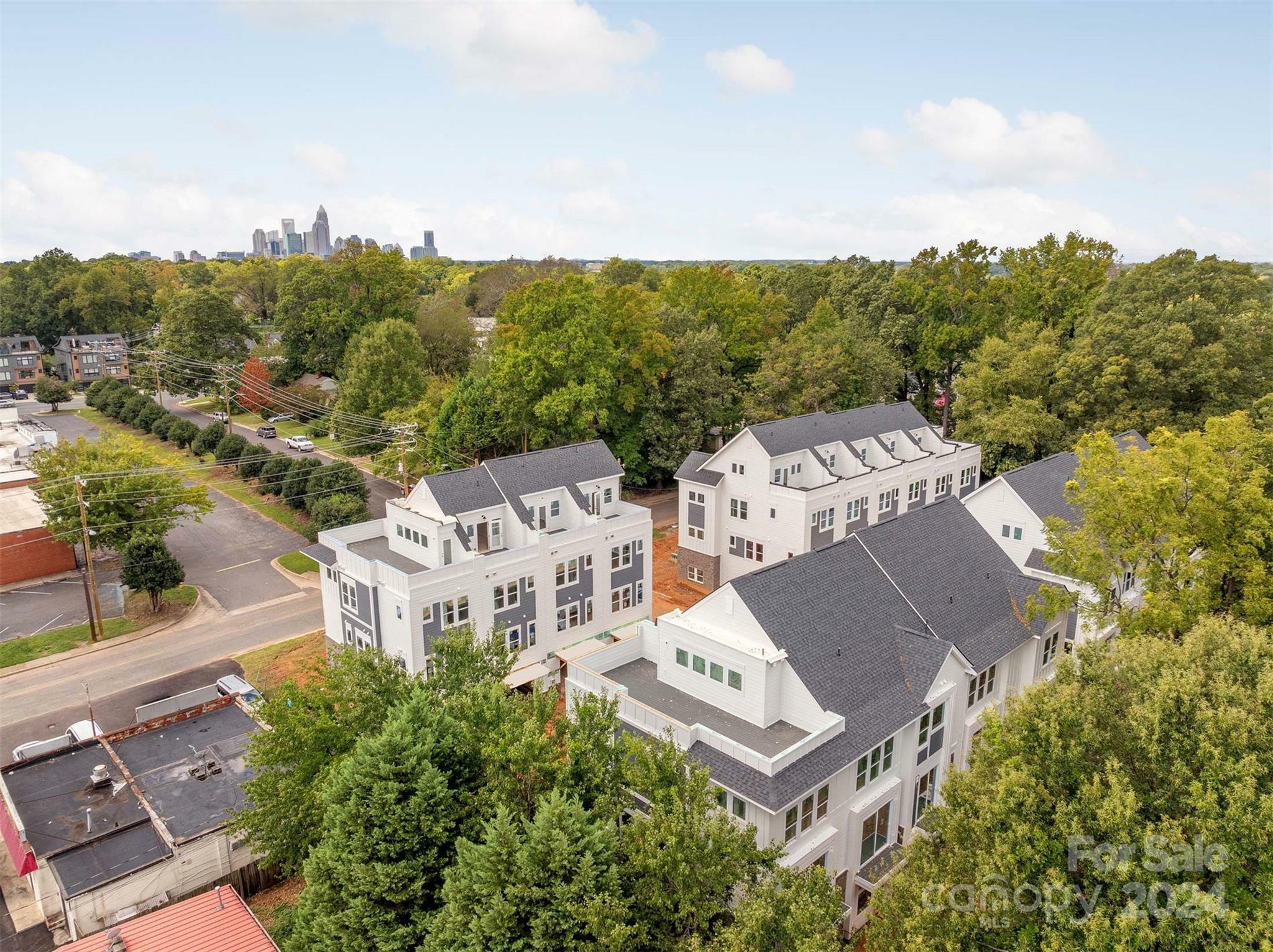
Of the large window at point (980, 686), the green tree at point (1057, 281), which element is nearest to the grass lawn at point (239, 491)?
the large window at point (980, 686)

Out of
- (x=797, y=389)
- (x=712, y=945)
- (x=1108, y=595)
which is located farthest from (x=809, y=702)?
(x=797, y=389)

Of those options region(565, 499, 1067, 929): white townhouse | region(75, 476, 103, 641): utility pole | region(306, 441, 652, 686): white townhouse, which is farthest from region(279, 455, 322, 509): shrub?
region(565, 499, 1067, 929): white townhouse

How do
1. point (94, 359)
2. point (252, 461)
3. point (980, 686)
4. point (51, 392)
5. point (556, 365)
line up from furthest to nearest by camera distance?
point (94, 359), point (51, 392), point (252, 461), point (556, 365), point (980, 686)

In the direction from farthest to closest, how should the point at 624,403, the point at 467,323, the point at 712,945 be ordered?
1. the point at 467,323
2. the point at 624,403
3. the point at 712,945

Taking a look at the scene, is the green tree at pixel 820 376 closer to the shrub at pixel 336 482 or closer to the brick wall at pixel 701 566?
the brick wall at pixel 701 566

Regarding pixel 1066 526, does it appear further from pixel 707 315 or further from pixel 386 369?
pixel 386 369

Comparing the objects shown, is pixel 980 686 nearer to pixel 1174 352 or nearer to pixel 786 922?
pixel 786 922

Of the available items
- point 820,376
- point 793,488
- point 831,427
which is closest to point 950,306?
point 820,376
